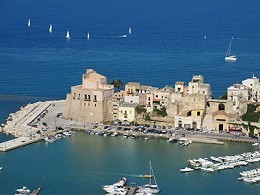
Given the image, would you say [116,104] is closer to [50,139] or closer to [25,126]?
[50,139]

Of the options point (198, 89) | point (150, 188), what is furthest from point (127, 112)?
point (150, 188)

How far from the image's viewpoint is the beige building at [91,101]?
47688 mm

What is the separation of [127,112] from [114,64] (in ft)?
77.3

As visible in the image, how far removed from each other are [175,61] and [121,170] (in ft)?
114

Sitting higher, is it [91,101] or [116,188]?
[91,101]

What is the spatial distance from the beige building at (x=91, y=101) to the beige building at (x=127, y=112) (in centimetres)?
87

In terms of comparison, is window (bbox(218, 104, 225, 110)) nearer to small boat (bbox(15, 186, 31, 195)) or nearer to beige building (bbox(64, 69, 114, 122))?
beige building (bbox(64, 69, 114, 122))

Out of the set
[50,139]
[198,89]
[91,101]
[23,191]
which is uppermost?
[198,89]

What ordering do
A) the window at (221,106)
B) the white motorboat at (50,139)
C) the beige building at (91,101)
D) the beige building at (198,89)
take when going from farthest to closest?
the beige building at (198,89), the beige building at (91,101), the window at (221,106), the white motorboat at (50,139)

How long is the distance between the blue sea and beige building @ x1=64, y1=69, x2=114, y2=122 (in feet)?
10.7

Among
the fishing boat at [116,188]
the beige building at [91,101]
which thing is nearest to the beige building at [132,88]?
the beige building at [91,101]

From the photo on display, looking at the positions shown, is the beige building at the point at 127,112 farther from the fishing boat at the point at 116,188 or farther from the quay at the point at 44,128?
the fishing boat at the point at 116,188

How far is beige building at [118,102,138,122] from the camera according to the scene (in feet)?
154

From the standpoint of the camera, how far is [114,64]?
70438 millimetres
